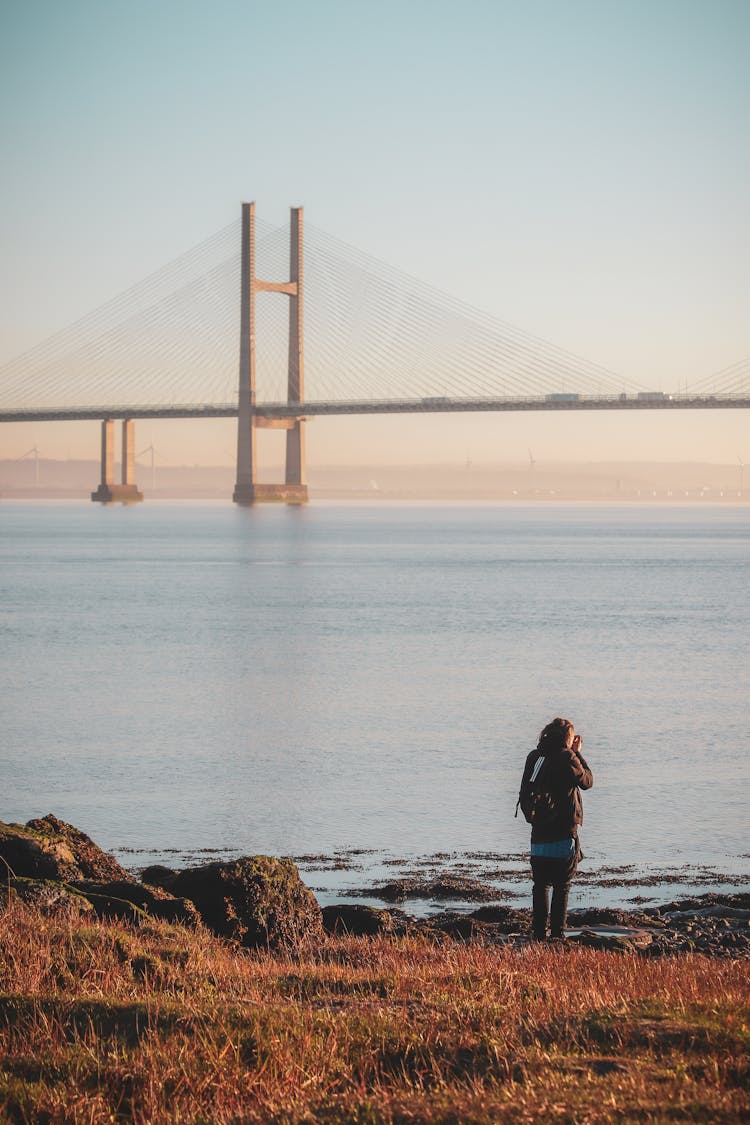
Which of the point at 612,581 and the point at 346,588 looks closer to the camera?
the point at 346,588

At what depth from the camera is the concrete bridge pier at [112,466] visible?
134 meters

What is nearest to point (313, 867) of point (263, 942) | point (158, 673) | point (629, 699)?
point (263, 942)

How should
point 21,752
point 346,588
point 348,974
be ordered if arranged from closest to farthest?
1. point 348,974
2. point 21,752
3. point 346,588

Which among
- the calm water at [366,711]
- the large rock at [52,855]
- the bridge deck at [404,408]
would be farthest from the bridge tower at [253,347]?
the large rock at [52,855]

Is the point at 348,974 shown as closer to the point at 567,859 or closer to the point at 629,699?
the point at 567,859

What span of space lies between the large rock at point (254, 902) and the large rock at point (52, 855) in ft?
2.40

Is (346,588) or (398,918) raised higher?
(346,588)

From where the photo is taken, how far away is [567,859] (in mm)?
8883

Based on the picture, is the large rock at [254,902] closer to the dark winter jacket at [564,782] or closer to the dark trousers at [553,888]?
the dark trousers at [553,888]

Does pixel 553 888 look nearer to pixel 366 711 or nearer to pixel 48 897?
pixel 48 897

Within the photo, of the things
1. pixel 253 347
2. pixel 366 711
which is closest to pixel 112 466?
pixel 253 347

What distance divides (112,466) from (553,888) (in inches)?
5629

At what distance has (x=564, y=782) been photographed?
8617 millimetres

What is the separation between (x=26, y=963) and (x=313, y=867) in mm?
5614
